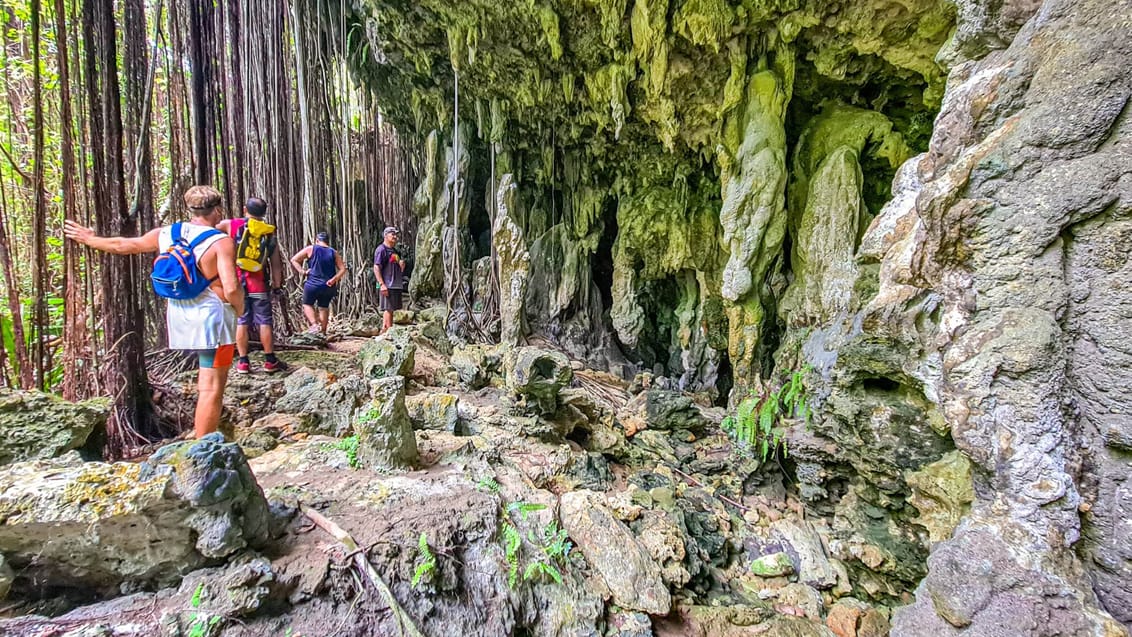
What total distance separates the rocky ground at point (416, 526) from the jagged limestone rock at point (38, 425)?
2 centimetres

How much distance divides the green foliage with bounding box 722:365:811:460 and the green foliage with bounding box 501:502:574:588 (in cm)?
218

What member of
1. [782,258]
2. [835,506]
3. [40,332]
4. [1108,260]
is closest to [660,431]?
[835,506]

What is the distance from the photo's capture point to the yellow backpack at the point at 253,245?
130 inches

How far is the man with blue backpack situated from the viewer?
6.81ft

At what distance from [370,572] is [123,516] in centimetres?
81

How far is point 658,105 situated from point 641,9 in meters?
1.26

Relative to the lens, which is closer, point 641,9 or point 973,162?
point 973,162

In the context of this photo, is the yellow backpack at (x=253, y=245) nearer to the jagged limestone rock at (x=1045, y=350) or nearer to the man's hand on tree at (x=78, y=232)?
the man's hand on tree at (x=78, y=232)

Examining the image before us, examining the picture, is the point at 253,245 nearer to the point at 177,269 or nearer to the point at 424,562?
the point at 177,269

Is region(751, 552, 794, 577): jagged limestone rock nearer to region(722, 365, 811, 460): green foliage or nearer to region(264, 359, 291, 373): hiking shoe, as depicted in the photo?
region(722, 365, 811, 460): green foliage

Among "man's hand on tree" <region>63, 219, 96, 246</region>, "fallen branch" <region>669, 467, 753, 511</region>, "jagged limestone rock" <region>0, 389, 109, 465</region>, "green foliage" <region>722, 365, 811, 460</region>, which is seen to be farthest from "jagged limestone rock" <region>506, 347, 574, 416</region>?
"man's hand on tree" <region>63, 219, 96, 246</region>

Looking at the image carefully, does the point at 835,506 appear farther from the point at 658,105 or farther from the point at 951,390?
the point at 658,105

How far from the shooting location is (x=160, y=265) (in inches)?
81.5

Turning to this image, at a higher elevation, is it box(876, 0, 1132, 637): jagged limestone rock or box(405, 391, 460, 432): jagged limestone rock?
box(876, 0, 1132, 637): jagged limestone rock
